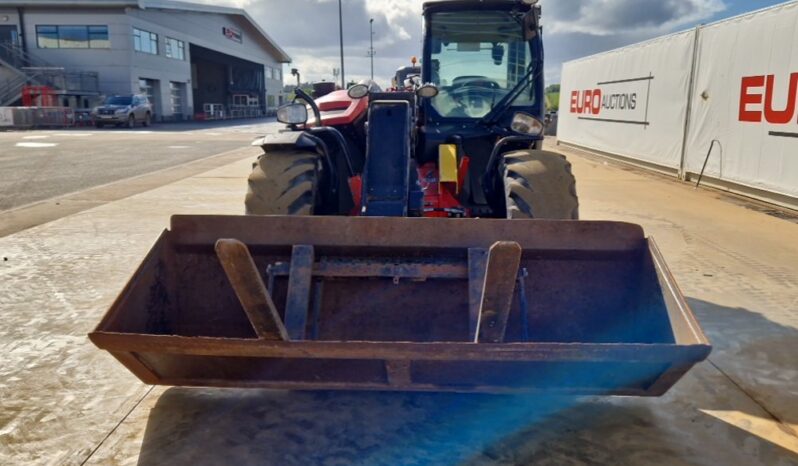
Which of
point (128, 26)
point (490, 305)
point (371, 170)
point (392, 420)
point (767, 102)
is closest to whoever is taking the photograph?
point (490, 305)

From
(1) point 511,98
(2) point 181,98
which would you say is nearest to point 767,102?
(1) point 511,98

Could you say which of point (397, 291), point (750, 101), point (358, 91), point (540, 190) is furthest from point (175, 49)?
point (397, 291)

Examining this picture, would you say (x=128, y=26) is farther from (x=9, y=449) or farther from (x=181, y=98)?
(x=9, y=449)

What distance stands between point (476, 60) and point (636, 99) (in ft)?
34.8

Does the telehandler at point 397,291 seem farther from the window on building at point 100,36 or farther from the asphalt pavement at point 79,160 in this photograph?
the window on building at point 100,36

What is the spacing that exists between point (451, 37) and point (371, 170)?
80.8 inches

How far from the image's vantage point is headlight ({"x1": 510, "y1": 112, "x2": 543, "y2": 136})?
480cm

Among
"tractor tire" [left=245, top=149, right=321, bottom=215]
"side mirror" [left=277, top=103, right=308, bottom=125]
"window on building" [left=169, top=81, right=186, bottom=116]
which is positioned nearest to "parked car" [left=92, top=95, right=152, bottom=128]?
"window on building" [left=169, top=81, right=186, bottom=116]

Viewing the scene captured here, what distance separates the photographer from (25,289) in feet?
16.8

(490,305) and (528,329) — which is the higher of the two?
(490,305)

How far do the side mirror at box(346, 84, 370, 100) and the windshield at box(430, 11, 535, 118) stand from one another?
0.97m

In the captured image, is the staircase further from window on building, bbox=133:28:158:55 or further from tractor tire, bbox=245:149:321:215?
tractor tire, bbox=245:149:321:215

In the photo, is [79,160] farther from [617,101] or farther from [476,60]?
[617,101]

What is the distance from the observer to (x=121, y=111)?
106 feet
